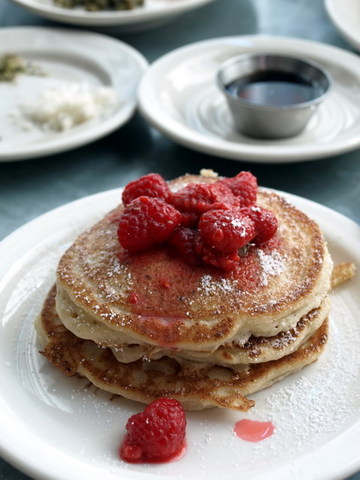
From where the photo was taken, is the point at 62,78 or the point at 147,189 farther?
the point at 62,78

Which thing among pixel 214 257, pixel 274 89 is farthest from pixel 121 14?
pixel 214 257

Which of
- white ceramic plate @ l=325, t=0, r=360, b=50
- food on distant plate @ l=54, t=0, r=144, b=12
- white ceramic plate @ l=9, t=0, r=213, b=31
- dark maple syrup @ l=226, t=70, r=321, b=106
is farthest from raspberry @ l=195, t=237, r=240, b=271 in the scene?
food on distant plate @ l=54, t=0, r=144, b=12

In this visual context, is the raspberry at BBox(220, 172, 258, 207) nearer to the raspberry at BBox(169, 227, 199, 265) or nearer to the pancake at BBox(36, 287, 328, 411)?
the raspberry at BBox(169, 227, 199, 265)

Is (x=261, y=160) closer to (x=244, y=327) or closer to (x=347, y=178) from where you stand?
(x=347, y=178)

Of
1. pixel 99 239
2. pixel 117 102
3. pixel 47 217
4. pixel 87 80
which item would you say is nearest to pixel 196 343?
pixel 99 239

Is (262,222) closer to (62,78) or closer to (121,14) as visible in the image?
(62,78)

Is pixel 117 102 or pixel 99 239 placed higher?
pixel 99 239

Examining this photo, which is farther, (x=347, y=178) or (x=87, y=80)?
(x=87, y=80)
